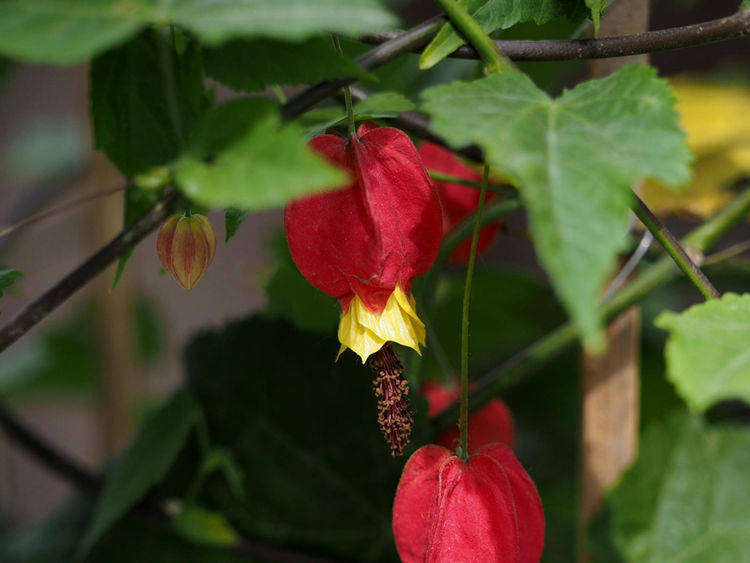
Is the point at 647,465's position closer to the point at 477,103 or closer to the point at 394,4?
the point at 477,103

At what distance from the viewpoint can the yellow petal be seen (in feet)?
1.11

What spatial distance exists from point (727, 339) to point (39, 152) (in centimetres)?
136

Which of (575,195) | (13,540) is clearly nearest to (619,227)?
(575,195)

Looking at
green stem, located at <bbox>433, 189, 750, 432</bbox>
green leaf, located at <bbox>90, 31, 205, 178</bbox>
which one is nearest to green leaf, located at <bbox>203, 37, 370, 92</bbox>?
green leaf, located at <bbox>90, 31, 205, 178</bbox>

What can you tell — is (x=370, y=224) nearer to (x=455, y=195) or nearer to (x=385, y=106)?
(x=385, y=106)

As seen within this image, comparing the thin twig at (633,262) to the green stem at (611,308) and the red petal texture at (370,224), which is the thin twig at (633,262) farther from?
the red petal texture at (370,224)

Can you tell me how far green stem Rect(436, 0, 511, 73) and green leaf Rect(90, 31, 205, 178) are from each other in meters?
0.10

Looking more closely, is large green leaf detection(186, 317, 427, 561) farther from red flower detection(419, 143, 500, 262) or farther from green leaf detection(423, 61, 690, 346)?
green leaf detection(423, 61, 690, 346)

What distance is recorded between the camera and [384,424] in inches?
14.1

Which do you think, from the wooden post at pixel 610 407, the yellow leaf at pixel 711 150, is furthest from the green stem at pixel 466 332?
the yellow leaf at pixel 711 150

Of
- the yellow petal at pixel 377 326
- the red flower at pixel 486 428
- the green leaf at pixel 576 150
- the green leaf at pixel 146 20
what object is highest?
the green leaf at pixel 146 20

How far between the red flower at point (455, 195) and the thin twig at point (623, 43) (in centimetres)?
22

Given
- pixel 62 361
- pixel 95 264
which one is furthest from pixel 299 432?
pixel 62 361

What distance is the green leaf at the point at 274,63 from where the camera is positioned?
0.96 ft
